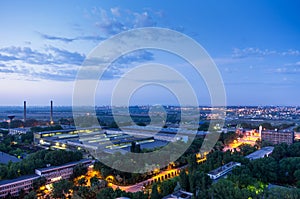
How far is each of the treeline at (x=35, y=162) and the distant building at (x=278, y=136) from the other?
34.3ft

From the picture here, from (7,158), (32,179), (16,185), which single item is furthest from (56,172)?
(7,158)

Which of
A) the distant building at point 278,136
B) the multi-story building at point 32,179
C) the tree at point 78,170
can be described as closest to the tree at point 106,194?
the tree at point 78,170

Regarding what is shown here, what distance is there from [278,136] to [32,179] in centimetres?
1236

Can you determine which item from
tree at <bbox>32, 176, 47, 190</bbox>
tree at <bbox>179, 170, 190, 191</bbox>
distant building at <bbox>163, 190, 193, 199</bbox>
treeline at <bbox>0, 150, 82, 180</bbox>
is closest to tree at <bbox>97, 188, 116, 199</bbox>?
distant building at <bbox>163, 190, 193, 199</bbox>

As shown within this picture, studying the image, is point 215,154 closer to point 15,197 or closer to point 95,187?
point 95,187

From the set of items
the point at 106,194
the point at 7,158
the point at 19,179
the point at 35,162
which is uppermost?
the point at 35,162

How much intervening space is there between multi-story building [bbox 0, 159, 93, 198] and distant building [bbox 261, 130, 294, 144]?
1039cm

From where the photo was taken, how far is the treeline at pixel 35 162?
6.63 meters

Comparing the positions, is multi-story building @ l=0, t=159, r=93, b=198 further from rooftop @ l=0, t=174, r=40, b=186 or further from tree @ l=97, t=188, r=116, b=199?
tree @ l=97, t=188, r=116, b=199

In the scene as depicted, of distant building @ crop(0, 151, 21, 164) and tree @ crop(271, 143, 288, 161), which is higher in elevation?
tree @ crop(271, 143, 288, 161)

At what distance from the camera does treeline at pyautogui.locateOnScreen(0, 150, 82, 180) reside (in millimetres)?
6628

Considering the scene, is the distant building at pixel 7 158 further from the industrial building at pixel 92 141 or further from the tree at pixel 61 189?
the tree at pixel 61 189

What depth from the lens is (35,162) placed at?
7.30m

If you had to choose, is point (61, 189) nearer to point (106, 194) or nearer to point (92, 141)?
point (106, 194)
